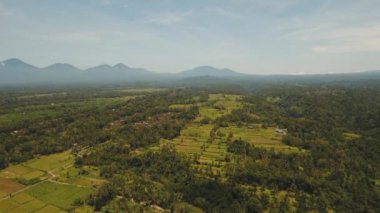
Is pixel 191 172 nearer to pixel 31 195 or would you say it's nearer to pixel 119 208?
pixel 119 208

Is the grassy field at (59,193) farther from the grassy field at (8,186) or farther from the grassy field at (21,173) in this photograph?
the grassy field at (21,173)

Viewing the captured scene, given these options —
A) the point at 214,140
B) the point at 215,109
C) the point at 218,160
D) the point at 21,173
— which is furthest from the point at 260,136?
the point at 21,173

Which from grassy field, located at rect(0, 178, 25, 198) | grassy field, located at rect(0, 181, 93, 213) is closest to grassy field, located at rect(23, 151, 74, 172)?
grassy field, located at rect(0, 178, 25, 198)

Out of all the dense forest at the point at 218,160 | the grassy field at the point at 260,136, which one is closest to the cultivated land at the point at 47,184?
the dense forest at the point at 218,160

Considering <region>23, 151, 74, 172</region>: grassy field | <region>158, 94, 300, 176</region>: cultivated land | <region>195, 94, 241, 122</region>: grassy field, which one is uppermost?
<region>195, 94, 241, 122</region>: grassy field

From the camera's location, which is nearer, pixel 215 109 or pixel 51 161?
pixel 51 161

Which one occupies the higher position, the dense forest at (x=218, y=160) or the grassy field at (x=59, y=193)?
the dense forest at (x=218, y=160)

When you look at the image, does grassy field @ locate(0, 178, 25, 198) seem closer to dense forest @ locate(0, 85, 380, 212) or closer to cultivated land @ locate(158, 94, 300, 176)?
dense forest @ locate(0, 85, 380, 212)

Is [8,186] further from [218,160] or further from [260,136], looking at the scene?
[260,136]

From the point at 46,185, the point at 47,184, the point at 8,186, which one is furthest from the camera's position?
the point at 47,184
